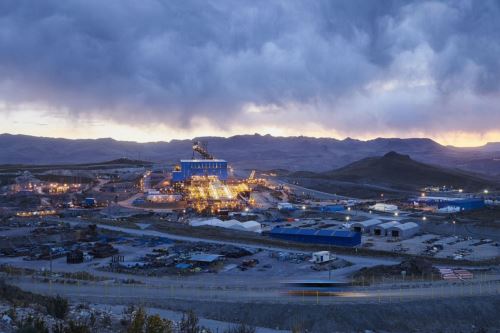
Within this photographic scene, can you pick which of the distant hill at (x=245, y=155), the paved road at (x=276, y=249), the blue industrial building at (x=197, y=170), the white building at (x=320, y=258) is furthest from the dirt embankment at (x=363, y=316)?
the distant hill at (x=245, y=155)

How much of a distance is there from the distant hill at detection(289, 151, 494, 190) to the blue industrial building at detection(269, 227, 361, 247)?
47.2 meters

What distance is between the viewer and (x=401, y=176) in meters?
89.2

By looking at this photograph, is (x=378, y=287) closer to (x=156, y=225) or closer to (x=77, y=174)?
(x=156, y=225)

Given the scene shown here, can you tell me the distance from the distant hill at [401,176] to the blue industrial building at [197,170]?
2259 centimetres

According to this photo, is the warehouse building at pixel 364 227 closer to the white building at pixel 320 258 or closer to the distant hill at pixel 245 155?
the white building at pixel 320 258

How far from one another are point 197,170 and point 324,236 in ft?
126

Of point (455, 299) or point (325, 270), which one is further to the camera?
point (325, 270)

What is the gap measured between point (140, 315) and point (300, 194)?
2106 inches

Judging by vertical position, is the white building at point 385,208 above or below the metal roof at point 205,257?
below

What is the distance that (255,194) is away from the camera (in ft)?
187

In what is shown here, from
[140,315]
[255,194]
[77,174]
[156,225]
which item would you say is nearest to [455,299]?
[140,315]

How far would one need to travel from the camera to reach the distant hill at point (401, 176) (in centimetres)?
7788

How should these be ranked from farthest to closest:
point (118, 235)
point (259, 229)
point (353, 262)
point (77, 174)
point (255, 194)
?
point (77, 174) → point (255, 194) → point (259, 229) → point (118, 235) → point (353, 262)

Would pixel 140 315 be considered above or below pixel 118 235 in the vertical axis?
above
